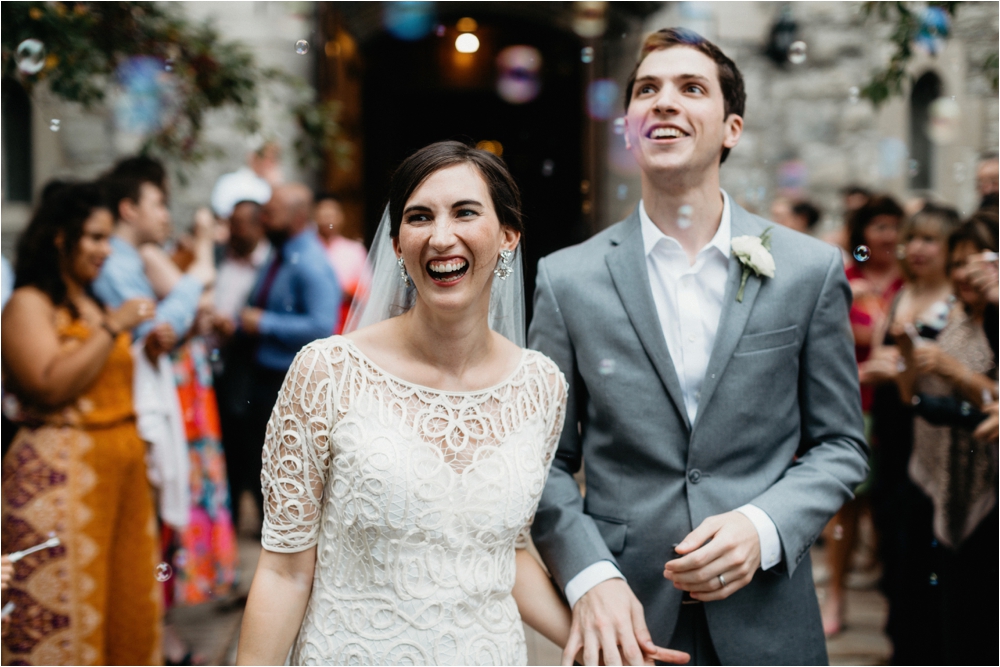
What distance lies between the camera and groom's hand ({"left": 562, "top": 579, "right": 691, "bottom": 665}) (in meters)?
1.74

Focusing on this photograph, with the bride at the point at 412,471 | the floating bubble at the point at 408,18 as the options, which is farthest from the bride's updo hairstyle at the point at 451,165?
the floating bubble at the point at 408,18

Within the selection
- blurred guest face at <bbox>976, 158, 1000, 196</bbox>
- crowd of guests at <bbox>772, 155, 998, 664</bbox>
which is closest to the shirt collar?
crowd of guests at <bbox>772, 155, 998, 664</bbox>

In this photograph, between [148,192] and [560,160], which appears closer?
[148,192]

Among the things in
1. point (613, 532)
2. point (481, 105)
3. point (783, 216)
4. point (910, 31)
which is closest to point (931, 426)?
point (910, 31)

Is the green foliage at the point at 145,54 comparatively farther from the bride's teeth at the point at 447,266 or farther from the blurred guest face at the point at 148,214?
the bride's teeth at the point at 447,266

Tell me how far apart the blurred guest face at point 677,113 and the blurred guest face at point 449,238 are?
1.47ft

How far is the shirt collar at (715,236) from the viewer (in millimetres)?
2000

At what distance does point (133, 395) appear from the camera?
339cm

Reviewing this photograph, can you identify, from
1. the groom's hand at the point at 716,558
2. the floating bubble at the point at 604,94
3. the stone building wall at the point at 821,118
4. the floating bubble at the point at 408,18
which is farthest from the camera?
the floating bubble at the point at 408,18

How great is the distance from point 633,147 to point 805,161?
5000 millimetres

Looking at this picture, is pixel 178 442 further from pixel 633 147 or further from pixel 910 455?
pixel 910 455

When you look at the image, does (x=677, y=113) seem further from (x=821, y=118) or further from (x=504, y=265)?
(x=821, y=118)

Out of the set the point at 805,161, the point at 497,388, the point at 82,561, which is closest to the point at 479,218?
the point at 497,388

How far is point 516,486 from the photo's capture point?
180 cm
